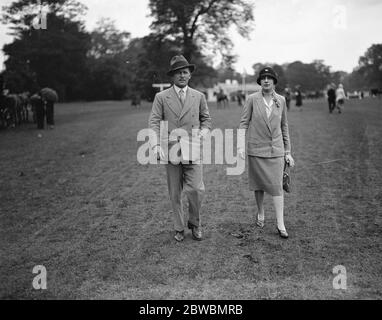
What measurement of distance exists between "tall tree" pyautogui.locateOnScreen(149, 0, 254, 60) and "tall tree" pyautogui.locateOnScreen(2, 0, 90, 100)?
9.01 m

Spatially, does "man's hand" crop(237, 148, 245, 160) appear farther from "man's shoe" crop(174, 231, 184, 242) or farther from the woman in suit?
"man's shoe" crop(174, 231, 184, 242)

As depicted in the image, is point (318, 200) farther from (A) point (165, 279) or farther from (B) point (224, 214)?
(A) point (165, 279)

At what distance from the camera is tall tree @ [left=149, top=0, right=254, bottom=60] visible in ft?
138

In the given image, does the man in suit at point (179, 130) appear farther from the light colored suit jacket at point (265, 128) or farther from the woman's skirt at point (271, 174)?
the woman's skirt at point (271, 174)

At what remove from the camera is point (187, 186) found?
16.1 feet

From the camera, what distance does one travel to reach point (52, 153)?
1214 centimetres

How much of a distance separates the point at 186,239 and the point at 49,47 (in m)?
45.9

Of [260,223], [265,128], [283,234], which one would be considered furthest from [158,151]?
[283,234]

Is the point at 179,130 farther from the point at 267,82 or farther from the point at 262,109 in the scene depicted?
the point at 267,82

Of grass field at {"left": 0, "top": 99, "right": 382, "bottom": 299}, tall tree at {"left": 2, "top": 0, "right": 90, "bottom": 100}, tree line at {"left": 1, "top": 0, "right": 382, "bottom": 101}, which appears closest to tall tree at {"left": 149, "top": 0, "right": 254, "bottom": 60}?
tree line at {"left": 1, "top": 0, "right": 382, "bottom": 101}

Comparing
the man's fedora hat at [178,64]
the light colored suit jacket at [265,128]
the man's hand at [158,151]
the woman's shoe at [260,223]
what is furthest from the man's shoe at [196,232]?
the man's fedora hat at [178,64]

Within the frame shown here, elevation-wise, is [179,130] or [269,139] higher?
[179,130]
